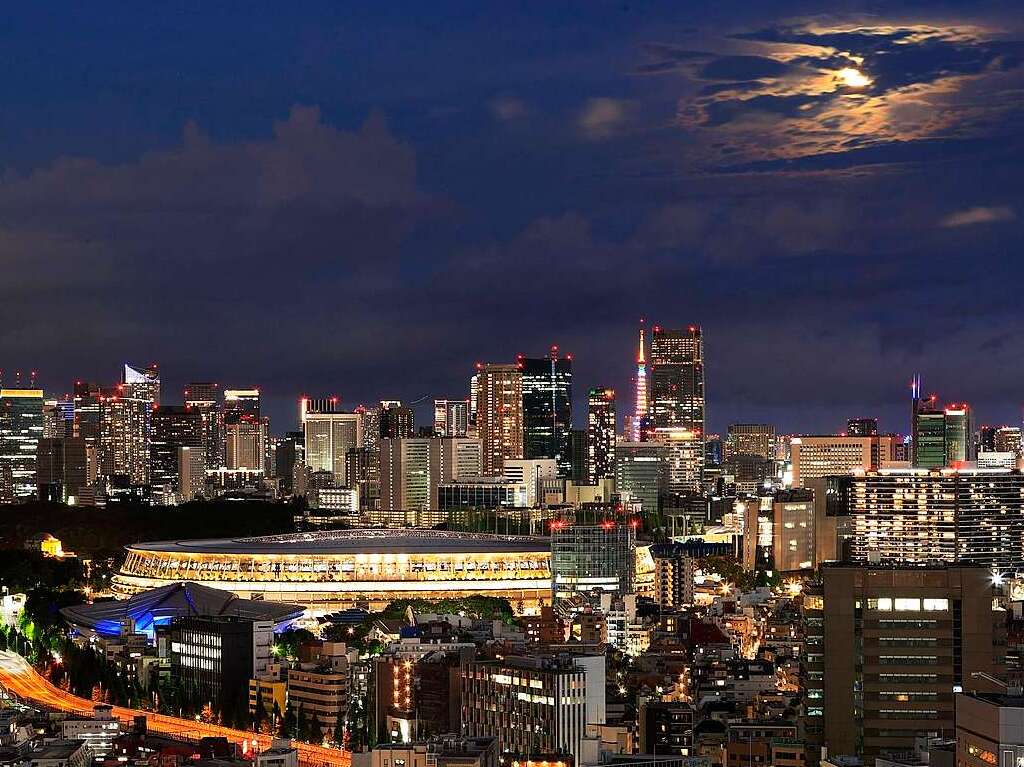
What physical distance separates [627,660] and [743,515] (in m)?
49.4

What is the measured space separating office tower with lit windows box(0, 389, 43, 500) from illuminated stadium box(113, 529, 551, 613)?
48.6m

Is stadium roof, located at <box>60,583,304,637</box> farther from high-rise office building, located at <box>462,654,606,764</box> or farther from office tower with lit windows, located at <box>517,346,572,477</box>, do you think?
office tower with lit windows, located at <box>517,346,572,477</box>

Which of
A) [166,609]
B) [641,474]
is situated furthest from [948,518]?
[641,474]

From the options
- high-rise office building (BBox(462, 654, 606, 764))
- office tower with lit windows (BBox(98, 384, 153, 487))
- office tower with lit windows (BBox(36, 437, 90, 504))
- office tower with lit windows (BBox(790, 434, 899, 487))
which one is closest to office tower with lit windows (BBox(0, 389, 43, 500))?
office tower with lit windows (BBox(36, 437, 90, 504))

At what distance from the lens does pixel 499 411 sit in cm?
12256

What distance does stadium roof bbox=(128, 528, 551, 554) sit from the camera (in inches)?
2424

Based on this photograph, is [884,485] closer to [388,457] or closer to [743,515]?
[743,515]

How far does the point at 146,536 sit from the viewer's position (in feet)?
245

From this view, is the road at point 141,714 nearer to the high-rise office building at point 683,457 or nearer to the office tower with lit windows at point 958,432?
the office tower with lit windows at point 958,432

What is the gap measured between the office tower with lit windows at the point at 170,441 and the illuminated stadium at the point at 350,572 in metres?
59.2

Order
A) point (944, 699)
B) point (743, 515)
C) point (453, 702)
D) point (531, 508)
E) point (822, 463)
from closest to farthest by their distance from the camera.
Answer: point (944, 699)
point (453, 702)
point (743, 515)
point (531, 508)
point (822, 463)

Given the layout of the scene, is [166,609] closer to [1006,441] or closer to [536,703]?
[536,703]

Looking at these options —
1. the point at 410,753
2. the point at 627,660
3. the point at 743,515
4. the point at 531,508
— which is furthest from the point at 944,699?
the point at 531,508

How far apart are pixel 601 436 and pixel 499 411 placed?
19.6 feet
